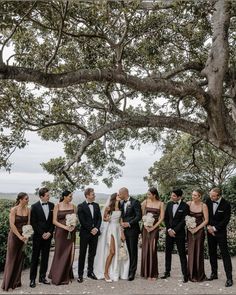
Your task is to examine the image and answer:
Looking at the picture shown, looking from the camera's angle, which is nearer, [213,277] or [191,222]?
[191,222]

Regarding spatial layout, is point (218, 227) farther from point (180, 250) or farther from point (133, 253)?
point (133, 253)

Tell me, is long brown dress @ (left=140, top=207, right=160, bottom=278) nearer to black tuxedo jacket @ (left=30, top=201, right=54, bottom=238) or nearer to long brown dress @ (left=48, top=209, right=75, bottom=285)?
long brown dress @ (left=48, top=209, right=75, bottom=285)

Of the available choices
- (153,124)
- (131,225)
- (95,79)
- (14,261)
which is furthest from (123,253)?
(95,79)

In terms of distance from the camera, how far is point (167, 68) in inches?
539

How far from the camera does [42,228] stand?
8781mm

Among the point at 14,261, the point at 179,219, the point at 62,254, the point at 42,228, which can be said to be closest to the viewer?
the point at 14,261

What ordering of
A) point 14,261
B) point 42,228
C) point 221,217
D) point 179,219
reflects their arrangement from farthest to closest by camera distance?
point 179,219
point 221,217
point 42,228
point 14,261

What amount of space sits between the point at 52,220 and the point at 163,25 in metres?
5.61

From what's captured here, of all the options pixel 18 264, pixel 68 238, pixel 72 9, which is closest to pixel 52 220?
pixel 68 238

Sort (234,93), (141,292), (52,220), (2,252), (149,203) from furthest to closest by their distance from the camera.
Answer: (234,93) < (2,252) < (149,203) < (52,220) < (141,292)

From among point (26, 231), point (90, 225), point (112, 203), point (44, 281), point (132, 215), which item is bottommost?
point (44, 281)

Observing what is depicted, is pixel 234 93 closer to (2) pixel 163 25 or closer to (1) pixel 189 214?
(2) pixel 163 25

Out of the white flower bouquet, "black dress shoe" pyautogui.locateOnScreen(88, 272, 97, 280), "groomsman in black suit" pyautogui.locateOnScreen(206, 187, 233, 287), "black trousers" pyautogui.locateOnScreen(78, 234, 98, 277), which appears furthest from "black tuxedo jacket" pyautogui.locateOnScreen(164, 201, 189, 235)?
"black dress shoe" pyautogui.locateOnScreen(88, 272, 97, 280)

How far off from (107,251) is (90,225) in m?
0.78
